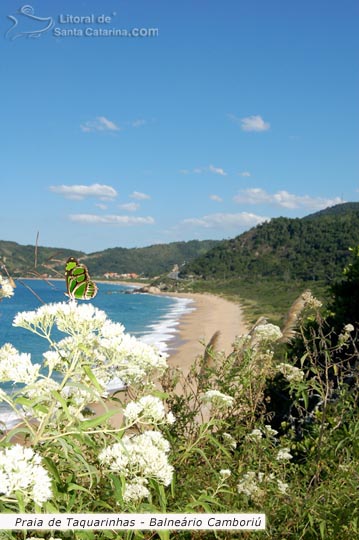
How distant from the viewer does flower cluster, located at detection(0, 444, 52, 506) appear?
1673mm

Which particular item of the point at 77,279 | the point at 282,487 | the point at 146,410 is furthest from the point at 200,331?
the point at 146,410

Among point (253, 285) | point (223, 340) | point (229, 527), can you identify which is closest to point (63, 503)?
point (229, 527)

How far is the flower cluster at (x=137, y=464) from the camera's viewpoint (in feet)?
7.30

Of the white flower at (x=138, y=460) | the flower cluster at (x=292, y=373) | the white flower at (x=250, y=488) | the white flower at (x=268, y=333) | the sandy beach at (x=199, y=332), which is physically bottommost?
the sandy beach at (x=199, y=332)

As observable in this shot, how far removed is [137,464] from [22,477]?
0.71 m

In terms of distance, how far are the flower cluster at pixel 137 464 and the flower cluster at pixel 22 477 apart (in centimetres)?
51

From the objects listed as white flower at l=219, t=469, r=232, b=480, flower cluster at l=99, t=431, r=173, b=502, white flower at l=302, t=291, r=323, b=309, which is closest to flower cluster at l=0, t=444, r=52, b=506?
flower cluster at l=99, t=431, r=173, b=502

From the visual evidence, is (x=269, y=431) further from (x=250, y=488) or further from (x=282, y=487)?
(x=250, y=488)

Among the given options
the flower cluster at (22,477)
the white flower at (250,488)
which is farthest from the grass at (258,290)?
the flower cluster at (22,477)

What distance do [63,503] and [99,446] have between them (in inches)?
12.1

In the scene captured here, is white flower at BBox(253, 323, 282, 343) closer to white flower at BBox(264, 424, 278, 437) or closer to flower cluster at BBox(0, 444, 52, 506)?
white flower at BBox(264, 424, 278, 437)

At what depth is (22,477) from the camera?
1.68 metres

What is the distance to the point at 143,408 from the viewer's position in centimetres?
240

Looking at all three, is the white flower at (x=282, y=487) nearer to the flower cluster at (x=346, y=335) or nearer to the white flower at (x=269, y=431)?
the white flower at (x=269, y=431)
